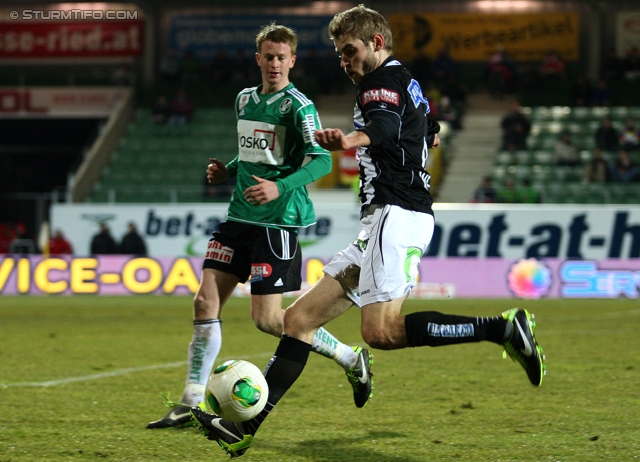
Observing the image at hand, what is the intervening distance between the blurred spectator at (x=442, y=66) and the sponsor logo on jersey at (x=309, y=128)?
70.0ft

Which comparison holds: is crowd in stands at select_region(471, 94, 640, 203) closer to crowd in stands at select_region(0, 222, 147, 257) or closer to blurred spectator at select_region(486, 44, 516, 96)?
blurred spectator at select_region(486, 44, 516, 96)

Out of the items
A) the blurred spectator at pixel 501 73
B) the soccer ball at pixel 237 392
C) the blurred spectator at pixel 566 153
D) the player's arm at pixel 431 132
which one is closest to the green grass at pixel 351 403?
the soccer ball at pixel 237 392

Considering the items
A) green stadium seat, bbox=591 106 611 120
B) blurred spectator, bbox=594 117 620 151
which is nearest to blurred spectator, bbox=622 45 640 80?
green stadium seat, bbox=591 106 611 120

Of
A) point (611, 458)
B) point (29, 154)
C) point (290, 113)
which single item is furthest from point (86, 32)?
point (611, 458)

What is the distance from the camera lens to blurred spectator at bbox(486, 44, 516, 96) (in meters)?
27.1

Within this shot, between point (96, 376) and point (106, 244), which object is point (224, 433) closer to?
point (96, 376)

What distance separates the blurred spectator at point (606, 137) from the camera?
2258 cm

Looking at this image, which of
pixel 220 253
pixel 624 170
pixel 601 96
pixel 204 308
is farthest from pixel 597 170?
pixel 204 308

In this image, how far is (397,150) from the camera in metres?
4.92

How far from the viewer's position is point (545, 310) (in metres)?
15.3

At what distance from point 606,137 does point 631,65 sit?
4757 millimetres

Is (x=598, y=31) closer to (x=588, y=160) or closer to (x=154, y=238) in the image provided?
(x=588, y=160)

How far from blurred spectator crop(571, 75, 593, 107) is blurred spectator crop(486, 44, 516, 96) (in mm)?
2267

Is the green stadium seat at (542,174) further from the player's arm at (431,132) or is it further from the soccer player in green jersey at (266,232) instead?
the player's arm at (431,132)
